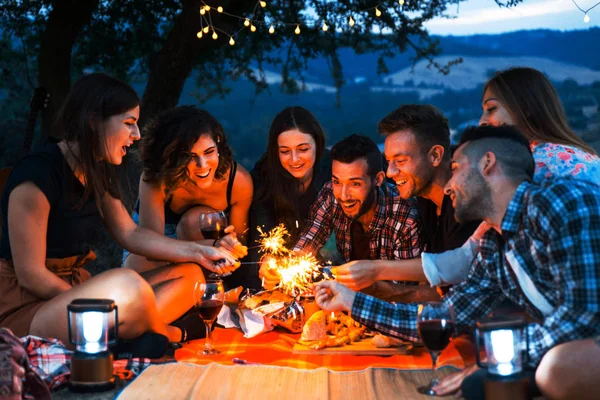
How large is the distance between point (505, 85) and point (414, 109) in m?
0.56

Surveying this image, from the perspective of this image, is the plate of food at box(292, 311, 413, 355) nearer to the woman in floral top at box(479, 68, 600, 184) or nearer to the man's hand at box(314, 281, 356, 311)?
the man's hand at box(314, 281, 356, 311)

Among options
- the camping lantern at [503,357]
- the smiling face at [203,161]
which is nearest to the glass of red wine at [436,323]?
the camping lantern at [503,357]

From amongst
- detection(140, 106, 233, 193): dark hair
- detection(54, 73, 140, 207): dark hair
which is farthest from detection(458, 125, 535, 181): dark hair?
detection(140, 106, 233, 193): dark hair

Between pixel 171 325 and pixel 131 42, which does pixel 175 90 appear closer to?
pixel 131 42

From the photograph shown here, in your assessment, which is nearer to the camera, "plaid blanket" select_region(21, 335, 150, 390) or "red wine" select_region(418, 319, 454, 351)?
"red wine" select_region(418, 319, 454, 351)

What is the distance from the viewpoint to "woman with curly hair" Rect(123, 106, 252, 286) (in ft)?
16.5

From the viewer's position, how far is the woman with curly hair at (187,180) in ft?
16.5

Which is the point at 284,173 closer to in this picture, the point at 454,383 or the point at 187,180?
the point at 187,180

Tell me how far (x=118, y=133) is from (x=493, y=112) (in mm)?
2135

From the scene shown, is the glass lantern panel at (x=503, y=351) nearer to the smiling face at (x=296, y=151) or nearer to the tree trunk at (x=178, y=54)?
the smiling face at (x=296, y=151)

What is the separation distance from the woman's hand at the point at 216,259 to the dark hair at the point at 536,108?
182 cm

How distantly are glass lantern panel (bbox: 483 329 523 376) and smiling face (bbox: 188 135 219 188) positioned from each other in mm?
2419

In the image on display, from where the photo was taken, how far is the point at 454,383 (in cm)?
328

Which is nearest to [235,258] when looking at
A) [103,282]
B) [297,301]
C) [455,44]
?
[297,301]
